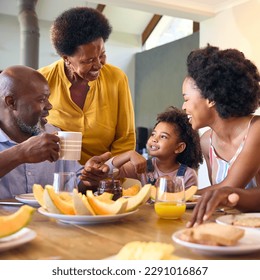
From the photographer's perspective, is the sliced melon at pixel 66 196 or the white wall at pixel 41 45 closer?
the sliced melon at pixel 66 196

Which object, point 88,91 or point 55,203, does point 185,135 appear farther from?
point 55,203

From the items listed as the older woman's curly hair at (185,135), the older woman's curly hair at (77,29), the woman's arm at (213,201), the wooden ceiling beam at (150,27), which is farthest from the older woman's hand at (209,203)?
the wooden ceiling beam at (150,27)

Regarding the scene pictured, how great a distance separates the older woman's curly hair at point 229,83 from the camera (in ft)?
5.97

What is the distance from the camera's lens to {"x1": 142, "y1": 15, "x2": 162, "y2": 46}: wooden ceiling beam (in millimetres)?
8098

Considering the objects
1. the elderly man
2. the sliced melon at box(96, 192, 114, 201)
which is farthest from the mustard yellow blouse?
the sliced melon at box(96, 192, 114, 201)

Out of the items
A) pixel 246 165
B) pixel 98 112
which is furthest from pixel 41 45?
pixel 246 165

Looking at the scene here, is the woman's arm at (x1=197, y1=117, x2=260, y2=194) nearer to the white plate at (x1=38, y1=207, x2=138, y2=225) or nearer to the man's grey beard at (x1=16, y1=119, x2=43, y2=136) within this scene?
the white plate at (x1=38, y1=207, x2=138, y2=225)

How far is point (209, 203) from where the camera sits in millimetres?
1038

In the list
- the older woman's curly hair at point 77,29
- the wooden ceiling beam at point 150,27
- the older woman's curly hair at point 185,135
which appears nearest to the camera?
the older woman's curly hair at point 77,29

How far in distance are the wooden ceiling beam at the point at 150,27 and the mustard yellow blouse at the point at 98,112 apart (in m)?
6.07

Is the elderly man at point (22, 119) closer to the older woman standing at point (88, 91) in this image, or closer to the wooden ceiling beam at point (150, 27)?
the older woman standing at point (88, 91)

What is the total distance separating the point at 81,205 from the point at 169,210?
279 millimetres
